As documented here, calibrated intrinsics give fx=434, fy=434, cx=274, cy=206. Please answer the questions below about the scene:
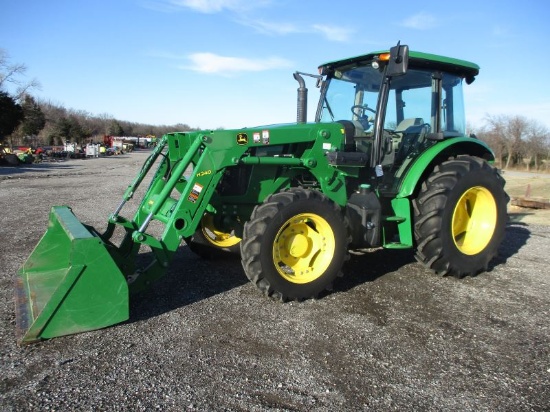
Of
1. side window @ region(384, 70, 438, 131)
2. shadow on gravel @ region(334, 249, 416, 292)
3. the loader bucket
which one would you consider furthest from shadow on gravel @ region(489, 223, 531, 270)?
the loader bucket

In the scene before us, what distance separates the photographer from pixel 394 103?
17.0ft

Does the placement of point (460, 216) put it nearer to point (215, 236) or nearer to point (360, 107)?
point (360, 107)

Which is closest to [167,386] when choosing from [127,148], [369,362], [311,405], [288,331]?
[311,405]

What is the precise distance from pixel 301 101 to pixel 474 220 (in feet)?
8.55

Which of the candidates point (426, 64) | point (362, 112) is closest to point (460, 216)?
point (362, 112)

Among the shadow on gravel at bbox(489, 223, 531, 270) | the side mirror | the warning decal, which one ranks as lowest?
the shadow on gravel at bbox(489, 223, 531, 270)

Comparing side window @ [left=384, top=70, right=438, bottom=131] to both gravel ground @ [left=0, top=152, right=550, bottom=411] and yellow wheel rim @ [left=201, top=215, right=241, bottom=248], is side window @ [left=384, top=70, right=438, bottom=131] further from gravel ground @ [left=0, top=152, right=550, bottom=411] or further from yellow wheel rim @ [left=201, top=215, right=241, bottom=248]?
yellow wheel rim @ [left=201, top=215, right=241, bottom=248]

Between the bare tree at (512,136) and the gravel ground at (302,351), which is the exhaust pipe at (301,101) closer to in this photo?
the gravel ground at (302,351)

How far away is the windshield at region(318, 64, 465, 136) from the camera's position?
5.10m

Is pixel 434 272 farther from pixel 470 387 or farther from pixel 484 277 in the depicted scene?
pixel 470 387

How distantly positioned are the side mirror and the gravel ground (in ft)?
7.44

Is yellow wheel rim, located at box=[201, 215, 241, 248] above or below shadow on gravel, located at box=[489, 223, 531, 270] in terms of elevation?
above

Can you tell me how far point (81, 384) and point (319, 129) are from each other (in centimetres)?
315

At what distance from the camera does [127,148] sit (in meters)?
59.9
